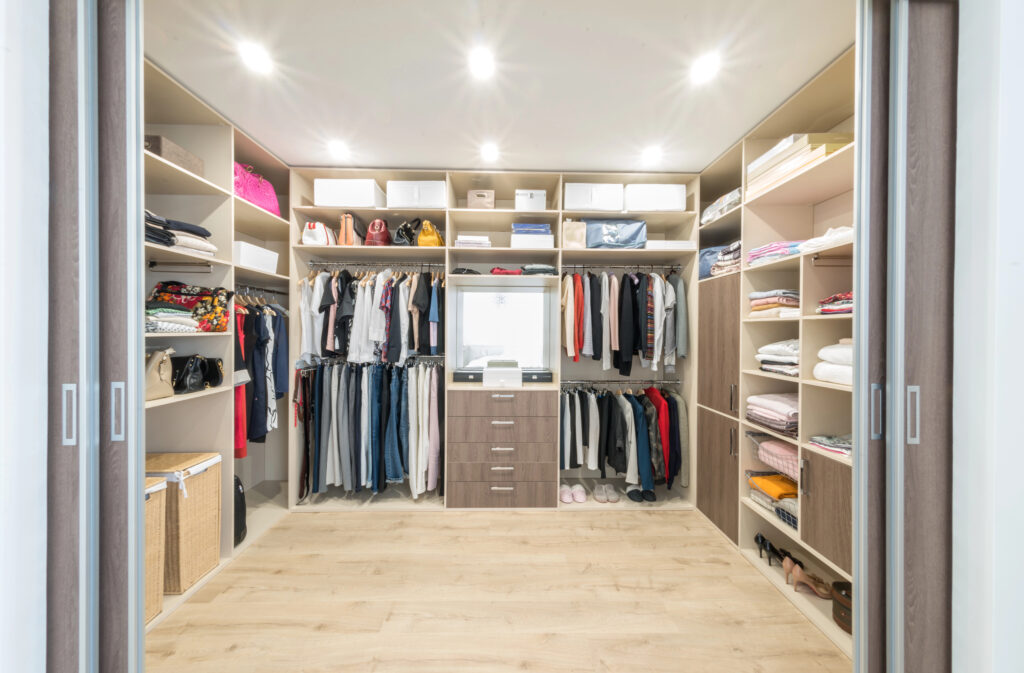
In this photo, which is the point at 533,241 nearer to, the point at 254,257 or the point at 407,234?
the point at 407,234

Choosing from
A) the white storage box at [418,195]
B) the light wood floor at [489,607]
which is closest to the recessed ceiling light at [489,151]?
the white storage box at [418,195]

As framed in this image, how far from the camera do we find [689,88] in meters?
1.75

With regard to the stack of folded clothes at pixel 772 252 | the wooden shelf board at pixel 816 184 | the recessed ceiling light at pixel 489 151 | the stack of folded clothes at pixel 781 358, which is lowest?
the stack of folded clothes at pixel 781 358

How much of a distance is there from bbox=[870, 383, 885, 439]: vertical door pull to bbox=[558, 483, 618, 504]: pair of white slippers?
→ 2.18 metres

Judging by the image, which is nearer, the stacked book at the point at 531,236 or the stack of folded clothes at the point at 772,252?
the stack of folded clothes at the point at 772,252

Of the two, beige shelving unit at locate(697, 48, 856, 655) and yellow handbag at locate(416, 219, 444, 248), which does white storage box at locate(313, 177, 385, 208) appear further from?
beige shelving unit at locate(697, 48, 856, 655)

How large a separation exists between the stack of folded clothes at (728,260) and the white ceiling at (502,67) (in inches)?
24.5

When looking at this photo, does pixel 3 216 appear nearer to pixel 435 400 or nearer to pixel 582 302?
pixel 435 400

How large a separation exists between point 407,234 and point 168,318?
1.44 meters

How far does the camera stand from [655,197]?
8.86 feet

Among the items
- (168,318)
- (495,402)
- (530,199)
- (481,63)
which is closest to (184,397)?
(168,318)

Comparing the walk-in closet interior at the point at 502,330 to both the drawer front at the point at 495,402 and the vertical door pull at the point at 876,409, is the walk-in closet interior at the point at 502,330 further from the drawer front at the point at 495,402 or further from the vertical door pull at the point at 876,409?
the vertical door pull at the point at 876,409

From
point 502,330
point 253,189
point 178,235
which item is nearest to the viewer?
point 178,235

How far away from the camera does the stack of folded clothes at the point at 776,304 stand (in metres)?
1.89
